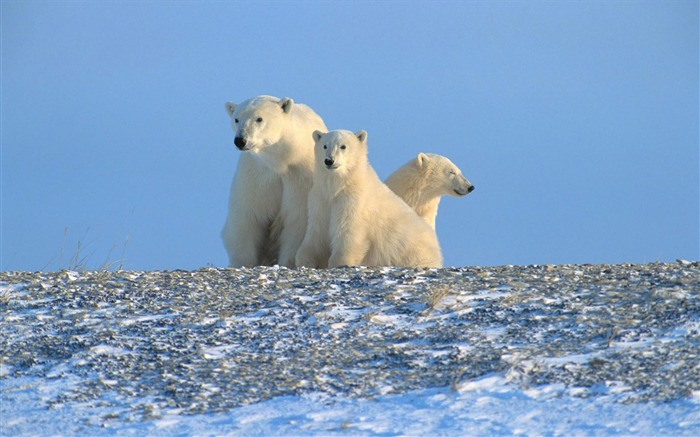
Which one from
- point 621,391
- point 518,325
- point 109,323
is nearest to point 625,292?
point 518,325

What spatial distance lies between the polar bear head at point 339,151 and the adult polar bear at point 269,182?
1.33ft

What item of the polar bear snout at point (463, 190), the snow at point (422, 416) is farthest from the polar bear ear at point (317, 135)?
the snow at point (422, 416)

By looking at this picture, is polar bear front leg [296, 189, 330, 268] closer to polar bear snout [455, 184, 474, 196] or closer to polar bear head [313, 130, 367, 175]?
polar bear head [313, 130, 367, 175]

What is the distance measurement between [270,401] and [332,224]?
148 inches

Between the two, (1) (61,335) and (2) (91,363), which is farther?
(1) (61,335)

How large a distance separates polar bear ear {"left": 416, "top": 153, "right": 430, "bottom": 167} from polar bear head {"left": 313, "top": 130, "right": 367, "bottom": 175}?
7.16 ft

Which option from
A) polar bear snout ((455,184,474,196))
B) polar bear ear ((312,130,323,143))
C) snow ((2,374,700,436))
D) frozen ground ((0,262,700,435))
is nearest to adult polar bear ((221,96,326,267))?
polar bear ear ((312,130,323,143))

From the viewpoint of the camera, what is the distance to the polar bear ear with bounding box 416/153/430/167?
1115cm

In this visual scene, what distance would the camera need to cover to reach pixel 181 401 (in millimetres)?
5160

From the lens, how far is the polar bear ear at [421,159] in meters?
11.2

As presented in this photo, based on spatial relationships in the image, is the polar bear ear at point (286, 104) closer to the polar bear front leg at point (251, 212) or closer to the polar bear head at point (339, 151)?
the polar bear head at point (339, 151)

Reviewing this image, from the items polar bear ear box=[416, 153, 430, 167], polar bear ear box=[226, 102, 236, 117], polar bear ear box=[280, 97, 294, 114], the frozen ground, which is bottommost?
the frozen ground

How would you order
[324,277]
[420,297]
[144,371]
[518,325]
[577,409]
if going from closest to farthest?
[577,409] → [144,371] → [518,325] → [420,297] → [324,277]

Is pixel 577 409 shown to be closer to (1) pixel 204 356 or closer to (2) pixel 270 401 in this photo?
(2) pixel 270 401
